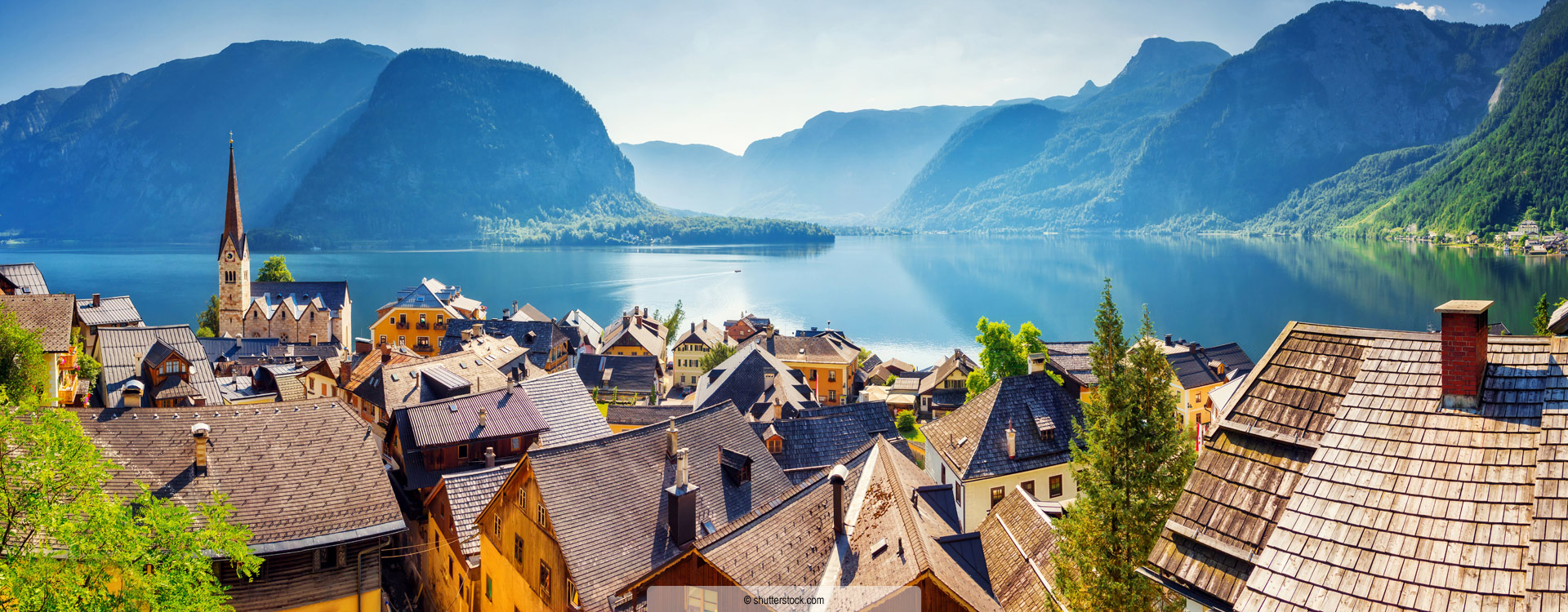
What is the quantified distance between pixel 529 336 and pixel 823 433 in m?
49.3

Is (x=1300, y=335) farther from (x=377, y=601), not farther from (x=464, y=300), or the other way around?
(x=464, y=300)

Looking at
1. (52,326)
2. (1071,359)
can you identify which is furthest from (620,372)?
(52,326)

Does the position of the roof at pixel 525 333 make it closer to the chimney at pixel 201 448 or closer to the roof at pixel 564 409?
the roof at pixel 564 409

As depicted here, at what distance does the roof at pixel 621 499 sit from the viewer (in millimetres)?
19359

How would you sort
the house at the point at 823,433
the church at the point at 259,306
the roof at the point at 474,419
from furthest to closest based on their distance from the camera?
the church at the point at 259,306 → the house at the point at 823,433 → the roof at the point at 474,419

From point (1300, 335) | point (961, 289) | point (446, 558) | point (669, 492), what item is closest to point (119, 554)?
point (669, 492)

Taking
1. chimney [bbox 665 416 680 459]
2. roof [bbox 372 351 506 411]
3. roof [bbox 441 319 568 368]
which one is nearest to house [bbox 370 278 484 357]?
roof [bbox 441 319 568 368]

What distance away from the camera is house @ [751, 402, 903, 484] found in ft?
113

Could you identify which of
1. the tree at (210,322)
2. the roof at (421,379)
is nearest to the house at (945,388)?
the roof at (421,379)

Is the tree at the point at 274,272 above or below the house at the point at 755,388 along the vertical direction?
above

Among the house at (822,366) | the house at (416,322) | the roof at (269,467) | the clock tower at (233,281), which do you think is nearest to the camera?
the roof at (269,467)

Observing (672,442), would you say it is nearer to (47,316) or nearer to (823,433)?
(823,433)

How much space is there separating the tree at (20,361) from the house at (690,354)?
61834 mm

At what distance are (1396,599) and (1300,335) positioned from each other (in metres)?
4.61
